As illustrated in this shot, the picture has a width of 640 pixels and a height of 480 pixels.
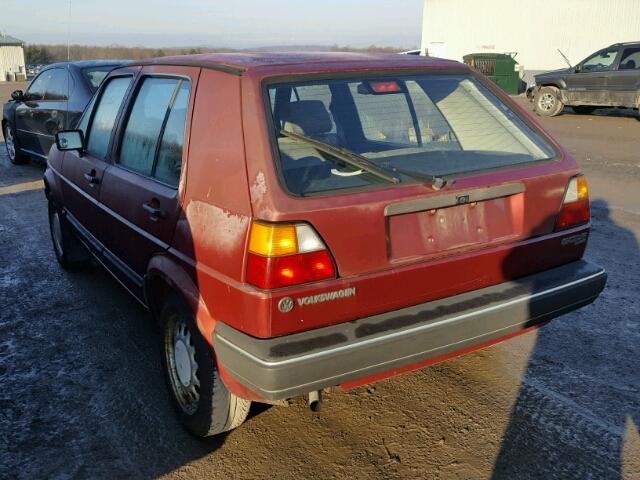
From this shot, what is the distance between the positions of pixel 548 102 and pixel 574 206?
1671 cm

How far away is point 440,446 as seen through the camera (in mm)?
2924

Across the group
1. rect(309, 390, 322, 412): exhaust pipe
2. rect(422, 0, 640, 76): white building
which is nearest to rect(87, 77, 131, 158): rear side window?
rect(309, 390, 322, 412): exhaust pipe

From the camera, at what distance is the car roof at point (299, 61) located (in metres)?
2.82

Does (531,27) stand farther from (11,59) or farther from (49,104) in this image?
(11,59)

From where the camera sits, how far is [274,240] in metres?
2.41

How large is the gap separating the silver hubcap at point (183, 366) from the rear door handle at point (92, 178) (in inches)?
54.2

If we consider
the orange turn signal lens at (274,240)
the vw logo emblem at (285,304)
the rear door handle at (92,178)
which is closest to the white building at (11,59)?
the rear door handle at (92,178)

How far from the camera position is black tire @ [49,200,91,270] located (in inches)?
205

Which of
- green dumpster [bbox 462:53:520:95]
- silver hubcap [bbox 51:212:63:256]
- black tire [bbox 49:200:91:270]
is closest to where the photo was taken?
black tire [bbox 49:200:91:270]

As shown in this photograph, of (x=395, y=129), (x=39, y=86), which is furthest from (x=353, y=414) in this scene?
(x=39, y=86)

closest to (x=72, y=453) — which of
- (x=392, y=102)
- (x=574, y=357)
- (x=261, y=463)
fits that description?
(x=261, y=463)

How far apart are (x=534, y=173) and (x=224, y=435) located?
6.48 ft

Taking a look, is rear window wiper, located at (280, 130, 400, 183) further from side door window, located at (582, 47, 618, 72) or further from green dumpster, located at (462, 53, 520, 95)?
green dumpster, located at (462, 53, 520, 95)

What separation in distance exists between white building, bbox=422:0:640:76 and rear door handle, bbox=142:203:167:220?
2752 centimetres
